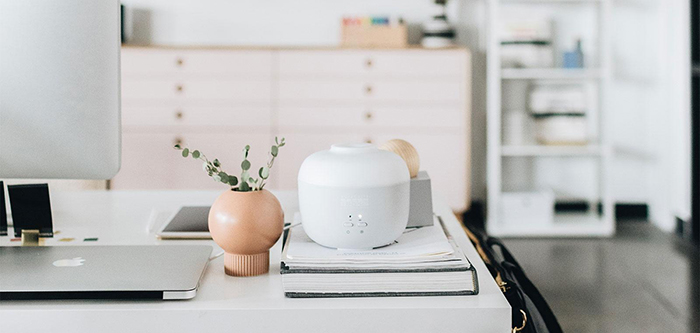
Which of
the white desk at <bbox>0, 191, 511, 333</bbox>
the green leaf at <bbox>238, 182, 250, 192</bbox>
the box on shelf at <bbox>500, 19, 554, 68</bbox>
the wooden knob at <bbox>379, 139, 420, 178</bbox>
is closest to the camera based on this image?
the white desk at <bbox>0, 191, 511, 333</bbox>

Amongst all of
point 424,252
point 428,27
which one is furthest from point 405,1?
point 424,252

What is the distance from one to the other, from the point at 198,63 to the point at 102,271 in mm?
2695

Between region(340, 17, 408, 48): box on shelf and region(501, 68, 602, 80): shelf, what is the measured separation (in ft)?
1.87

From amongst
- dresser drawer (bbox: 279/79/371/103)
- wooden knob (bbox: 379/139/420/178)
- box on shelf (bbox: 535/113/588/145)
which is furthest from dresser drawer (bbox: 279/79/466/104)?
wooden knob (bbox: 379/139/420/178)

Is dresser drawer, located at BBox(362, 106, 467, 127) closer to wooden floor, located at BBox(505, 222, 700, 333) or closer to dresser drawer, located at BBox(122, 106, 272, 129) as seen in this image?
dresser drawer, located at BBox(122, 106, 272, 129)

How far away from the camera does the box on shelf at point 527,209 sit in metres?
3.53

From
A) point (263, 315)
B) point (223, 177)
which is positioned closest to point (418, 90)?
point (223, 177)

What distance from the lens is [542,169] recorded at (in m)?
3.90

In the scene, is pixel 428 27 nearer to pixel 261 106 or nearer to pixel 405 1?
pixel 405 1

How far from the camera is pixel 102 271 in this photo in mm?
848

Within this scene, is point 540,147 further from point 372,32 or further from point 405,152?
point 405,152

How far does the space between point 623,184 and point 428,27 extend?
1.44m

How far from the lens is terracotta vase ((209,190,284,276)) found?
2.75ft

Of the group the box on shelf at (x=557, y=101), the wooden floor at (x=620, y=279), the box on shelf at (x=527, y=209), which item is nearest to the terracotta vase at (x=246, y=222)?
the wooden floor at (x=620, y=279)
